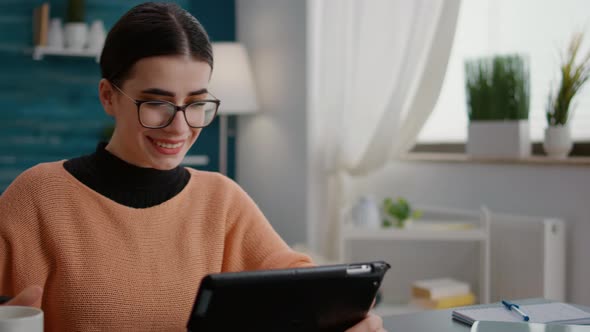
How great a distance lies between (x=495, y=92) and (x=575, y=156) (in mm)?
367

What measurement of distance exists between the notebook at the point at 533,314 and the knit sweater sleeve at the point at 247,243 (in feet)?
1.16

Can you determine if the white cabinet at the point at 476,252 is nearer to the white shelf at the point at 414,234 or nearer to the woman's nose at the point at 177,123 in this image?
the white shelf at the point at 414,234

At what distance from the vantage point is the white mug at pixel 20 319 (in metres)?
0.90

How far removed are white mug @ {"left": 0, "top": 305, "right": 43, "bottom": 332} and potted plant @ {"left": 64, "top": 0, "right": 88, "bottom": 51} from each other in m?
2.99

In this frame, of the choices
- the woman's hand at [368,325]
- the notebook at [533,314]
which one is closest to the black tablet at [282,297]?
the woman's hand at [368,325]

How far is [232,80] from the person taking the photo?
12.6 feet

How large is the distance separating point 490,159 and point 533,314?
5.19 ft

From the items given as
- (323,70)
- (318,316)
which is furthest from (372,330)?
(323,70)

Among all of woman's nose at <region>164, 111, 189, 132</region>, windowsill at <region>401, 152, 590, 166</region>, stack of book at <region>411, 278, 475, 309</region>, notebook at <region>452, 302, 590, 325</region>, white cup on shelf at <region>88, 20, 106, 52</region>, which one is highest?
white cup on shelf at <region>88, 20, 106, 52</region>

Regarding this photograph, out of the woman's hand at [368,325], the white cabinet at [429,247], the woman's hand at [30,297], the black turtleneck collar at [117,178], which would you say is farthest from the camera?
the white cabinet at [429,247]

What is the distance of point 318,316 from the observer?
1088 mm

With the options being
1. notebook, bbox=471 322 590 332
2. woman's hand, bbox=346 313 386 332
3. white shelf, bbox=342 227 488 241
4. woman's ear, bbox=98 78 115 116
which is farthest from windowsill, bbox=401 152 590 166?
woman's ear, bbox=98 78 115 116

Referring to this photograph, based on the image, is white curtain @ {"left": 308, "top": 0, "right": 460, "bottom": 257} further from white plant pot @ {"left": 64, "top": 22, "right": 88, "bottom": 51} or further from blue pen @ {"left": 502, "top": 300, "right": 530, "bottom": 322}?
blue pen @ {"left": 502, "top": 300, "right": 530, "bottom": 322}

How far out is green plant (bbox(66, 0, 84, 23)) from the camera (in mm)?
3789
